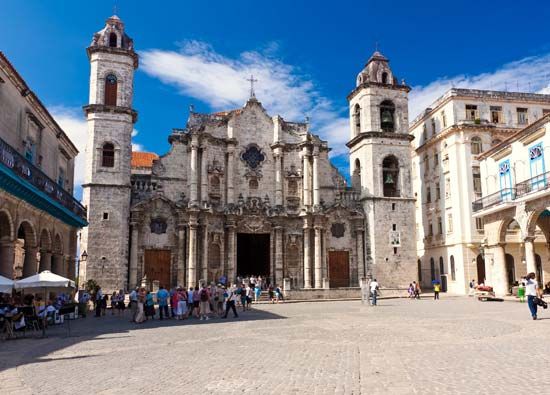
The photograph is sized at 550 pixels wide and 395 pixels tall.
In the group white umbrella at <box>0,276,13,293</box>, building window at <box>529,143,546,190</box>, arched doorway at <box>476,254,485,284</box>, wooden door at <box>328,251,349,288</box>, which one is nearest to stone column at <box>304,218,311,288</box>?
wooden door at <box>328,251,349,288</box>

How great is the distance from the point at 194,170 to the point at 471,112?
22226 millimetres

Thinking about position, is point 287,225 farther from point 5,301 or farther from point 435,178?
point 5,301

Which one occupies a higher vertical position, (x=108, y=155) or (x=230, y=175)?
(x=108, y=155)

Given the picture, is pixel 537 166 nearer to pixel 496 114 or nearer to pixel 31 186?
pixel 496 114

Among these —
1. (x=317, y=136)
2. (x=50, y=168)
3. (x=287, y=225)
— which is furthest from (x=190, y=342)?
(x=317, y=136)

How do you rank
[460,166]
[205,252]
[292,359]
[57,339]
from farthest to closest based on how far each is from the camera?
[460,166] < [205,252] < [57,339] < [292,359]

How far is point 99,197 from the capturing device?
32.5 meters

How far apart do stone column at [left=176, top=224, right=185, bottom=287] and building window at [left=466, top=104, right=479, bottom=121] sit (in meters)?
23.7

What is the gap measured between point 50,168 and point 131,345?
17398 millimetres

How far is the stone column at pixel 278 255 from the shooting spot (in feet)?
118

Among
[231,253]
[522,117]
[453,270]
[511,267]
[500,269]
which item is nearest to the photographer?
[500,269]

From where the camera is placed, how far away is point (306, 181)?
37562 millimetres

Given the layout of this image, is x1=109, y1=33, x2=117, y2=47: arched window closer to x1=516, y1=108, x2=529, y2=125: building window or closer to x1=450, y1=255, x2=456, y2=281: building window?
x1=450, y1=255, x2=456, y2=281: building window

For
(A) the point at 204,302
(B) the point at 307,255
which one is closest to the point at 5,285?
(A) the point at 204,302
